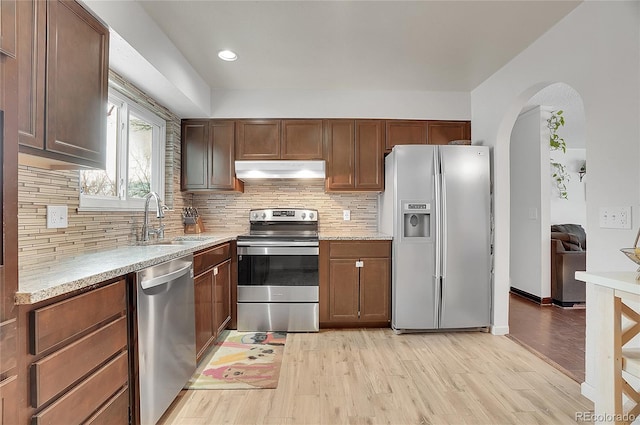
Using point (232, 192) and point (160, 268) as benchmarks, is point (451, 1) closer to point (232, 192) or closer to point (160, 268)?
point (160, 268)

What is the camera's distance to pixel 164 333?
1.76 m

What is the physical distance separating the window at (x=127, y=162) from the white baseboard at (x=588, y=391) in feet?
11.0

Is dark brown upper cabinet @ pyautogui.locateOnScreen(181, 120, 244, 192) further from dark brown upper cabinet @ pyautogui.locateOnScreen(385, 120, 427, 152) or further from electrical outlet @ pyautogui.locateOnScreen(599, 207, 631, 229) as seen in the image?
electrical outlet @ pyautogui.locateOnScreen(599, 207, 631, 229)

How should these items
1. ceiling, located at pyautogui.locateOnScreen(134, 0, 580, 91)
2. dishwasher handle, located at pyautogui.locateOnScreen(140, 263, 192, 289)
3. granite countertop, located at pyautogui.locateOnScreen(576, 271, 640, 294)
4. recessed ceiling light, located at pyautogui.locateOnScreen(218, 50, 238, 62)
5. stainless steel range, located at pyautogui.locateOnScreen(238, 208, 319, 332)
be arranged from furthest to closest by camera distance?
stainless steel range, located at pyautogui.locateOnScreen(238, 208, 319, 332) → recessed ceiling light, located at pyautogui.locateOnScreen(218, 50, 238, 62) → ceiling, located at pyautogui.locateOnScreen(134, 0, 580, 91) → dishwasher handle, located at pyautogui.locateOnScreen(140, 263, 192, 289) → granite countertop, located at pyautogui.locateOnScreen(576, 271, 640, 294)

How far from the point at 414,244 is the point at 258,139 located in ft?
6.40

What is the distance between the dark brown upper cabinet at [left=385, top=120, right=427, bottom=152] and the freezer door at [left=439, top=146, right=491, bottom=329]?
0.55 m

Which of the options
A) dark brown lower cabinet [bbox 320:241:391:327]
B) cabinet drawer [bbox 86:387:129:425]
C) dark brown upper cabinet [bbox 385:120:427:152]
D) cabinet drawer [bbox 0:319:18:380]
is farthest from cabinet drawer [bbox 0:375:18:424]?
dark brown upper cabinet [bbox 385:120:427:152]

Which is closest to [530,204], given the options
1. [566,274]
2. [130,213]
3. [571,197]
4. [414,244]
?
[566,274]

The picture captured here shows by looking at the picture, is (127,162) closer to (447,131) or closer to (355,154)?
(355,154)

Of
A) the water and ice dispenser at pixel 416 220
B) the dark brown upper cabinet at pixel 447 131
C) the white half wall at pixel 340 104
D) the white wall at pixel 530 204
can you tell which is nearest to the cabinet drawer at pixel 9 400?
the water and ice dispenser at pixel 416 220

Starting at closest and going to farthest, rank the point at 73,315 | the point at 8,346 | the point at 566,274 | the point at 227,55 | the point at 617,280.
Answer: the point at 8,346 < the point at 73,315 < the point at 617,280 < the point at 227,55 < the point at 566,274

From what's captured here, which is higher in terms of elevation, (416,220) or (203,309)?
(416,220)

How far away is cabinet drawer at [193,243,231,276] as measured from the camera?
2.26 meters

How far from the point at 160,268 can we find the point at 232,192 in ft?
6.45
